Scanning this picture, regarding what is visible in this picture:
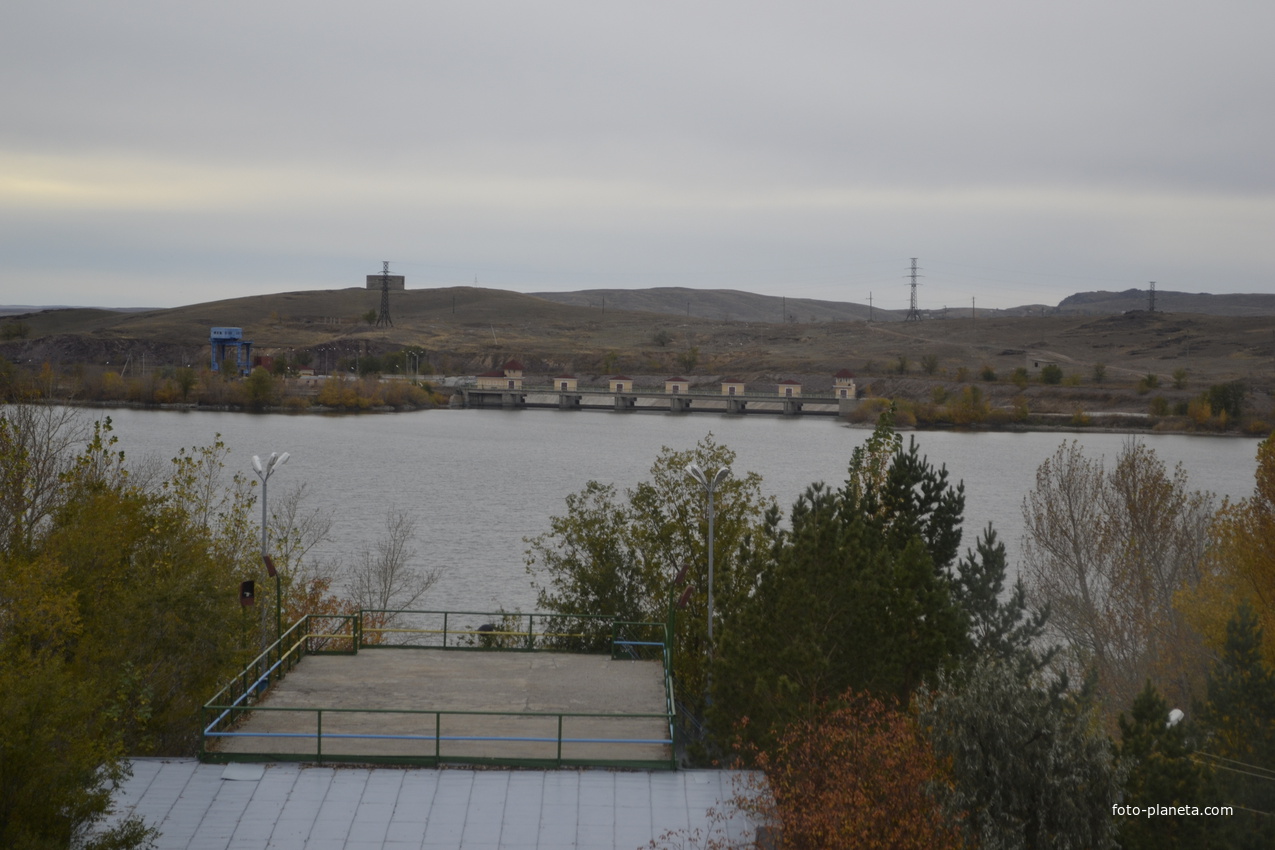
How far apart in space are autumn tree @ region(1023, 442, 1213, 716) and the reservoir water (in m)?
8.23

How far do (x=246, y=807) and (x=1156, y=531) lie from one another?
79.3ft

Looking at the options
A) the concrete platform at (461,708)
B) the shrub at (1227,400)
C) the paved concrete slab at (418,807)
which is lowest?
A: the paved concrete slab at (418,807)

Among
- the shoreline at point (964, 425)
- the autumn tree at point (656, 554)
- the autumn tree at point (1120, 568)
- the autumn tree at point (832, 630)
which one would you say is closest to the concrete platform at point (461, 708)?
the autumn tree at point (832, 630)

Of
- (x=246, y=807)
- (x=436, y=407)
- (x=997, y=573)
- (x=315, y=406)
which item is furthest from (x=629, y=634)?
(x=436, y=407)

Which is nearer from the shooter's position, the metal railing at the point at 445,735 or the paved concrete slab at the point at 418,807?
the paved concrete slab at the point at 418,807

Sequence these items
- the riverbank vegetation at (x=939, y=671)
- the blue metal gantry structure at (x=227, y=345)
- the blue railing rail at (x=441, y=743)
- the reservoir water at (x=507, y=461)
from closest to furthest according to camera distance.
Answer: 1. the riverbank vegetation at (x=939, y=671)
2. the blue railing rail at (x=441, y=743)
3. the reservoir water at (x=507, y=461)
4. the blue metal gantry structure at (x=227, y=345)

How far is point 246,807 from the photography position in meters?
11.0

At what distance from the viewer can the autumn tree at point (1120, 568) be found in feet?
82.0

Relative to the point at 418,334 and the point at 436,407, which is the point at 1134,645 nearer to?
the point at 436,407

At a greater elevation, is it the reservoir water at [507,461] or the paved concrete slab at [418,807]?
the paved concrete slab at [418,807]

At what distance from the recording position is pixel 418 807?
11.0 metres

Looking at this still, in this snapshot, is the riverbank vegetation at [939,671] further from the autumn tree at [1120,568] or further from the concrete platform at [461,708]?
the concrete platform at [461,708]

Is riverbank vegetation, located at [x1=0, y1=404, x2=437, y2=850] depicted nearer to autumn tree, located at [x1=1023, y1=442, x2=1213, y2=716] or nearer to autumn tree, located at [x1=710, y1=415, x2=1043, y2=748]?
autumn tree, located at [x1=710, y1=415, x2=1043, y2=748]

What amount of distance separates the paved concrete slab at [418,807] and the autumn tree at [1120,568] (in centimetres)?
1506
